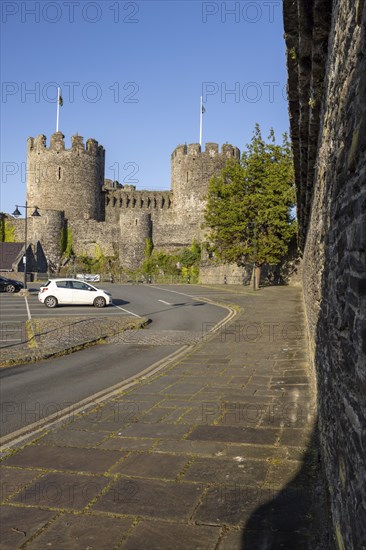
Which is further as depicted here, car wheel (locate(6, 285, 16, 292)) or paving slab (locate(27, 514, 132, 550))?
car wheel (locate(6, 285, 16, 292))

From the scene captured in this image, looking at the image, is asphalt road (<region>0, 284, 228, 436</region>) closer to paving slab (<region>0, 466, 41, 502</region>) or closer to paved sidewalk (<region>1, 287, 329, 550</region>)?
paved sidewalk (<region>1, 287, 329, 550</region>)

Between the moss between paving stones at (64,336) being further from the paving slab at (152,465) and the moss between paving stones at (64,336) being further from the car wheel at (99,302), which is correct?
the paving slab at (152,465)

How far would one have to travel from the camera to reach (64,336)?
1544 centimetres

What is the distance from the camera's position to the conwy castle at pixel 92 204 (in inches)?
2638

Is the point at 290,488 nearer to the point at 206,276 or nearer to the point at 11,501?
the point at 11,501

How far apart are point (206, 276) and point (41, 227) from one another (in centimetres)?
2554

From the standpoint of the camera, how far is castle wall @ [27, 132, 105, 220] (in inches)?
2653

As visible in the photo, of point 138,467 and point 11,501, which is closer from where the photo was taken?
point 11,501

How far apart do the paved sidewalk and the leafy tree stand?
1071 inches

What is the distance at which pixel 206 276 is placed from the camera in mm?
50000

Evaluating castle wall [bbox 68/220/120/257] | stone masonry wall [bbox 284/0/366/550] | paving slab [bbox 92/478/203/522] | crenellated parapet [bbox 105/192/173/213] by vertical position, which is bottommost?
paving slab [bbox 92/478/203/522]

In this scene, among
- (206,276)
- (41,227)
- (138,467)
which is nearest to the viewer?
(138,467)

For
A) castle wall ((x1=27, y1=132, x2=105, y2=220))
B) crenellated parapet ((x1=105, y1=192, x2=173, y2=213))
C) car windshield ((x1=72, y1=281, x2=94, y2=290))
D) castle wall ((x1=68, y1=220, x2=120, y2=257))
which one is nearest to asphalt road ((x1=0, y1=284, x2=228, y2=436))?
car windshield ((x1=72, y1=281, x2=94, y2=290))

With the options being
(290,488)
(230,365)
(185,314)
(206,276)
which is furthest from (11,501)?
(206,276)
